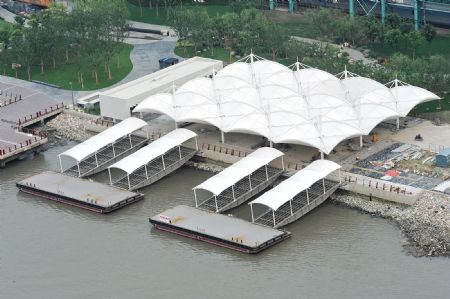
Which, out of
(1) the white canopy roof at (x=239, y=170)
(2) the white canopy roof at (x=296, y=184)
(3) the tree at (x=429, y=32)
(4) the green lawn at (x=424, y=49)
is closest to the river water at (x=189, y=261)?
(2) the white canopy roof at (x=296, y=184)

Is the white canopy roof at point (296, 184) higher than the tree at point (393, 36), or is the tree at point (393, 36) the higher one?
the tree at point (393, 36)

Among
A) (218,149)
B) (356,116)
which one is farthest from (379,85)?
(218,149)

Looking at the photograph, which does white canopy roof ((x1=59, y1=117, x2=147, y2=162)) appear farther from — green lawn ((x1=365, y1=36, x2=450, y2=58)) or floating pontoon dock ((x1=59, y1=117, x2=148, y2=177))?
green lawn ((x1=365, y1=36, x2=450, y2=58))

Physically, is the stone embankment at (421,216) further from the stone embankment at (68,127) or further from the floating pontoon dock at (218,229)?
the stone embankment at (68,127)

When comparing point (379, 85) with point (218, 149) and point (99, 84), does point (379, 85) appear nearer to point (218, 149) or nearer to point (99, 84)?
point (218, 149)

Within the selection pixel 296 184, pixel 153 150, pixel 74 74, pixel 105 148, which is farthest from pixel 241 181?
pixel 74 74

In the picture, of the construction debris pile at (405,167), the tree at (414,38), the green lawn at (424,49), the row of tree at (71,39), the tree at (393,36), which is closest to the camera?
the construction debris pile at (405,167)

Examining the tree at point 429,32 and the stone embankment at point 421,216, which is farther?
the tree at point 429,32

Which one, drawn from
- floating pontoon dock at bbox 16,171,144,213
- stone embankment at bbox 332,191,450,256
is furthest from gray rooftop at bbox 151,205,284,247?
stone embankment at bbox 332,191,450,256
